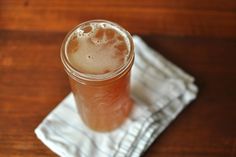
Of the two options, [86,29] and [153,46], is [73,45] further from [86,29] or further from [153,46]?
[153,46]

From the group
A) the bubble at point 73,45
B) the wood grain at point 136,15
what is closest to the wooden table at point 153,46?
the wood grain at point 136,15

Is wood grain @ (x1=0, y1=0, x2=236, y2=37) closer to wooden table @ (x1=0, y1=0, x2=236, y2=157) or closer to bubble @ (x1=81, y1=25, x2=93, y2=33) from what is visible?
wooden table @ (x1=0, y1=0, x2=236, y2=157)

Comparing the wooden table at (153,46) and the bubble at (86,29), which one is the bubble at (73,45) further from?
the wooden table at (153,46)

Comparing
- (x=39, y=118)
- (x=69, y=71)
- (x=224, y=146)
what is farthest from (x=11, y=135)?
(x=224, y=146)

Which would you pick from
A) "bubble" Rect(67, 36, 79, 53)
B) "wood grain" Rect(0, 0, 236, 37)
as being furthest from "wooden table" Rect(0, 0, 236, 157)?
"bubble" Rect(67, 36, 79, 53)

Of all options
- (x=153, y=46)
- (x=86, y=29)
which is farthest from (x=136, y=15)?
(x=86, y=29)

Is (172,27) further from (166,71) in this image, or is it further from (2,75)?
(2,75)

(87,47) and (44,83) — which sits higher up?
(87,47)
